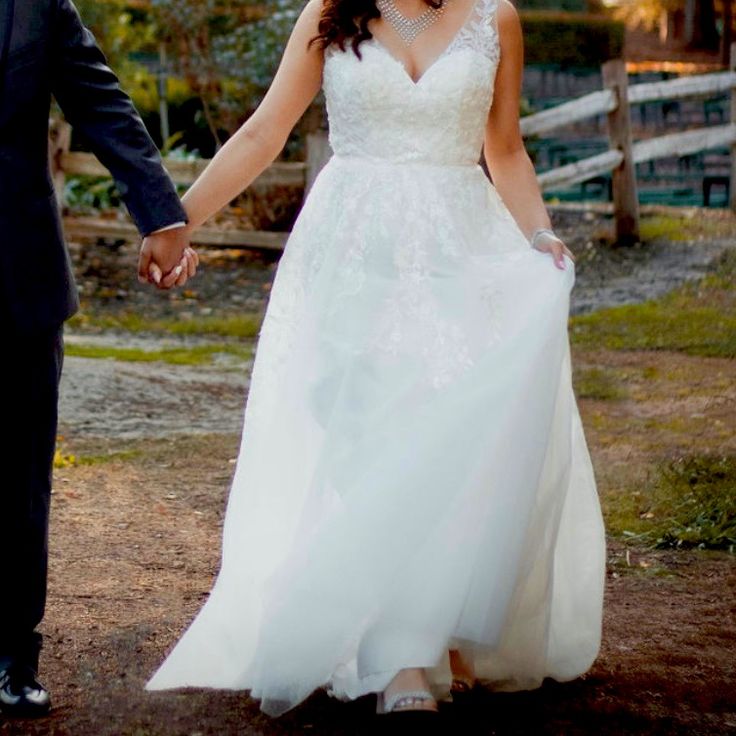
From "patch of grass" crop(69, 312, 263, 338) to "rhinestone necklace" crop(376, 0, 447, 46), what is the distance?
6.06m

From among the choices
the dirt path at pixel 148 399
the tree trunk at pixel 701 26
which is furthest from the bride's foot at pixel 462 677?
the tree trunk at pixel 701 26

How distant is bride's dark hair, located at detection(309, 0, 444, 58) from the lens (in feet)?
12.0

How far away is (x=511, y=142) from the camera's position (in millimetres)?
3855

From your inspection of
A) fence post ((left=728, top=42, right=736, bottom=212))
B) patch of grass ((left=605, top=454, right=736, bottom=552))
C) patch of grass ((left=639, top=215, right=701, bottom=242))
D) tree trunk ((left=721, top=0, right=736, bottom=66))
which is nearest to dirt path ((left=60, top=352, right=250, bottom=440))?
patch of grass ((left=605, top=454, right=736, bottom=552))

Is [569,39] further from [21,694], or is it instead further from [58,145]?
[21,694]

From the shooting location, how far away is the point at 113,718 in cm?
357

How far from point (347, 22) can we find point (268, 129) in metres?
0.35

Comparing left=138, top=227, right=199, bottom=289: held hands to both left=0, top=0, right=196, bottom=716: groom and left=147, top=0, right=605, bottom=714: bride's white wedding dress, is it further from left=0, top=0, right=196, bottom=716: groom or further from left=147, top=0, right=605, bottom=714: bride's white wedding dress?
left=147, top=0, right=605, bottom=714: bride's white wedding dress

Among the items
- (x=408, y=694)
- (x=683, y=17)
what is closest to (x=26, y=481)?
(x=408, y=694)

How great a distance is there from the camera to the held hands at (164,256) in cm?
359

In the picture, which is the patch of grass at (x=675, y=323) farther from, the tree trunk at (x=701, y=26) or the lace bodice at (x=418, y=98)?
the tree trunk at (x=701, y=26)

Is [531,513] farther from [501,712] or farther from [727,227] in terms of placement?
[727,227]

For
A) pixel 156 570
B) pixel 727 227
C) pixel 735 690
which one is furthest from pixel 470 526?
pixel 727 227

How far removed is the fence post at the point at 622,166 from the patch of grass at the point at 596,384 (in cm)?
439
